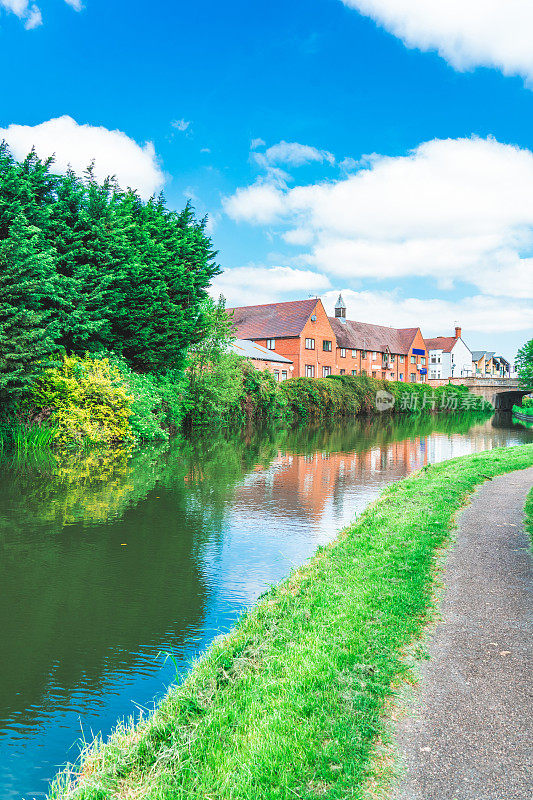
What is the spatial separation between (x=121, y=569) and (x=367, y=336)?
83583mm

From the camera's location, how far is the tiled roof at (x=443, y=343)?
384 ft

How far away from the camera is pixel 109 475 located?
1877 centimetres

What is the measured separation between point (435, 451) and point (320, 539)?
21238 mm

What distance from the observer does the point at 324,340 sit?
75062 mm

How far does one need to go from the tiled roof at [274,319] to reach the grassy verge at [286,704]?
2516 inches

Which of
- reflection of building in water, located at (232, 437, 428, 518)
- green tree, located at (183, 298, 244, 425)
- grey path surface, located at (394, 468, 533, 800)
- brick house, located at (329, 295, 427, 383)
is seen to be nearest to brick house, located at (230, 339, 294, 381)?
brick house, located at (329, 295, 427, 383)

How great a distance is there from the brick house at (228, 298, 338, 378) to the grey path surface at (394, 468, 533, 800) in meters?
62.8

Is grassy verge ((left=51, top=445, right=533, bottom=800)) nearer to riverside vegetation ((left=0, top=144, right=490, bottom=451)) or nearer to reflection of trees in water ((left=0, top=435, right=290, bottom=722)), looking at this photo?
reflection of trees in water ((left=0, top=435, right=290, bottom=722))

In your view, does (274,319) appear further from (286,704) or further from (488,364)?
(488,364)

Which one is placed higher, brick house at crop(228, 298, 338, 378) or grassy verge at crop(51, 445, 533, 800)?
brick house at crop(228, 298, 338, 378)

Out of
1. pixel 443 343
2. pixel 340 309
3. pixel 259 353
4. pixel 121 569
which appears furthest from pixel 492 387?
pixel 121 569

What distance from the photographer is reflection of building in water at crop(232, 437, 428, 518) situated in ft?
52.8

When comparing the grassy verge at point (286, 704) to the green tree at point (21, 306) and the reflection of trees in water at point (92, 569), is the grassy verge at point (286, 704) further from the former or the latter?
the green tree at point (21, 306)

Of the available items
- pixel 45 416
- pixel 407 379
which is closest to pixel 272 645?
pixel 45 416
